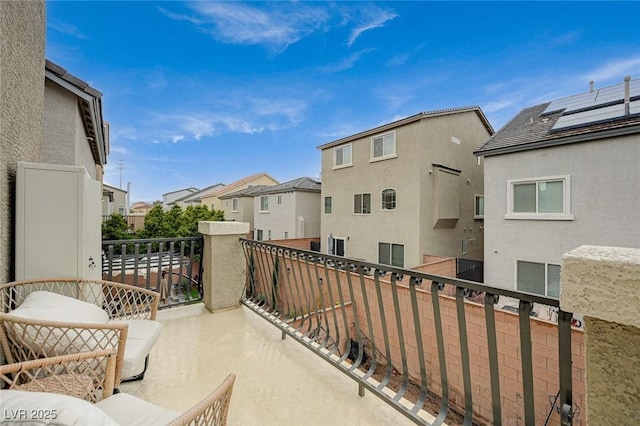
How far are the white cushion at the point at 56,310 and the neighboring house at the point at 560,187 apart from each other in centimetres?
992

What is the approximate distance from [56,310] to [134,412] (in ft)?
3.59

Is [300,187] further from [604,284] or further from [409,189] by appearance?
[604,284]

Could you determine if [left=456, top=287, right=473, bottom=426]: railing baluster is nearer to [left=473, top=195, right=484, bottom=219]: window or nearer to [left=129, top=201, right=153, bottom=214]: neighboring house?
[left=473, top=195, right=484, bottom=219]: window

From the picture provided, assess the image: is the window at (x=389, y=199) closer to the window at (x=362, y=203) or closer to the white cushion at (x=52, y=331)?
the window at (x=362, y=203)

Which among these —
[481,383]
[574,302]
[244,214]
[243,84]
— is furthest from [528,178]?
[244,214]

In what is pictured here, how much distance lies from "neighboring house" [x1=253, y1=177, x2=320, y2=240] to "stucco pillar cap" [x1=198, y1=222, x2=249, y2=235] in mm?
13043

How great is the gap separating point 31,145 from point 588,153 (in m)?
11.1

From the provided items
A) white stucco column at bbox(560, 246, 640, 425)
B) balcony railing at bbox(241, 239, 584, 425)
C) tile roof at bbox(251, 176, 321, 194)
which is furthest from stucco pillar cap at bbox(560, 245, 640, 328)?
tile roof at bbox(251, 176, 321, 194)

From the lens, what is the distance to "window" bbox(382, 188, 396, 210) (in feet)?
38.4

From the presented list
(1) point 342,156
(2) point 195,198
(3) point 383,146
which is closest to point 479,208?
(3) point 383,146

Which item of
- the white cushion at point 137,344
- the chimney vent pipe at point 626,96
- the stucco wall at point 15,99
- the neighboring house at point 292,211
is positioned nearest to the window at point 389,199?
the neighboring house at point 292,211

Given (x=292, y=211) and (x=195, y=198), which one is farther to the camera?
(x=195, y=198)

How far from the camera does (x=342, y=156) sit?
45.9 feet

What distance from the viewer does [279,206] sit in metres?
18.3
